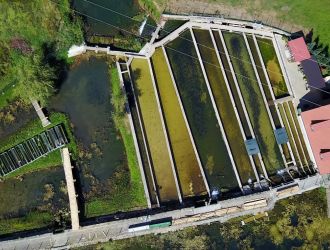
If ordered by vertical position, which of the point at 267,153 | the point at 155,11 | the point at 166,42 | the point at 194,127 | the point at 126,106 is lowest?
the point at 267,153

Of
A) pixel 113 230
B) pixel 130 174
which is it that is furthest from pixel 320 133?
pixel 113 230

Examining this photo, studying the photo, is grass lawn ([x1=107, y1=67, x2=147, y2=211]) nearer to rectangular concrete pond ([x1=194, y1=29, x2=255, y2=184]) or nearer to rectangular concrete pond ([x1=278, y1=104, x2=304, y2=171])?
rectangular concrete pond ([x1=194, y1=29, x2=255, y2=184])

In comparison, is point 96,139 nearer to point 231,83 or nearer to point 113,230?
point 113,230

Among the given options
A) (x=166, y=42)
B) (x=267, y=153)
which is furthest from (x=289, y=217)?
(x=166, y=42)

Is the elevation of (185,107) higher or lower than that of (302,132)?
higher

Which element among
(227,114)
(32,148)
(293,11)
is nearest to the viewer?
(293,11)

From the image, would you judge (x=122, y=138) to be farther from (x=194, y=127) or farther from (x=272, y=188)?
(x=272, y=188)

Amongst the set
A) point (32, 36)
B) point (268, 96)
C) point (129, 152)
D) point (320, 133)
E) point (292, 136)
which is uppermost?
point (32, 36)
